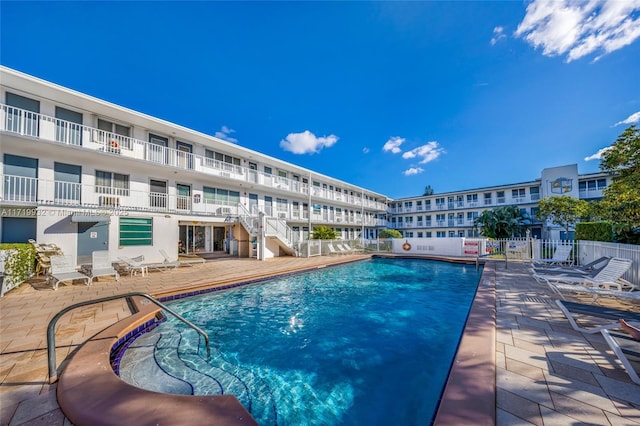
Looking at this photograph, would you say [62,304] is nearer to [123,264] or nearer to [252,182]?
[123,264]

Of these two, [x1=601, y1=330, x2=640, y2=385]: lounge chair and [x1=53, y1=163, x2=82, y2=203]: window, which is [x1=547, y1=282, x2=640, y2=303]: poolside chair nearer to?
[x1=601, y1=330, x2=640, y2=385]: lounge chair

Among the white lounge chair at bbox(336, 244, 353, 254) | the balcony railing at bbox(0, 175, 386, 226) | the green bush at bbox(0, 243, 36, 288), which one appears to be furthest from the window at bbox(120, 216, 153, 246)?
the white lounge chair at bbox(336, 244, 353, 254)

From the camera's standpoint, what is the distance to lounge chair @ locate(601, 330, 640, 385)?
8.02 feet

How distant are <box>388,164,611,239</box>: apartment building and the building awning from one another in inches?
1336

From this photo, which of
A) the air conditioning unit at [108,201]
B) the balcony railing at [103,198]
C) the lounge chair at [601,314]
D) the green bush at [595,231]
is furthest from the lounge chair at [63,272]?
the green bush at [595,231]

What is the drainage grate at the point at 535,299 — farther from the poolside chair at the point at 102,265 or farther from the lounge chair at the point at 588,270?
the poolside chair at the point at 102,265

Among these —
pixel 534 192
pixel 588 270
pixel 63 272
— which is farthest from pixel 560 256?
A: pixel 534 192

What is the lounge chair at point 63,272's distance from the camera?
6.80 m

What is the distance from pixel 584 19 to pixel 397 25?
682cm

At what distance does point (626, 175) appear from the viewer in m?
7.09

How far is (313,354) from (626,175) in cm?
1068

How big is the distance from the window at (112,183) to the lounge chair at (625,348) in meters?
16.5

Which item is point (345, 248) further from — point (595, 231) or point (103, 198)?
point (103, 198)

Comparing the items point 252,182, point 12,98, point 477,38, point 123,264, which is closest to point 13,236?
point 123,264
